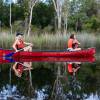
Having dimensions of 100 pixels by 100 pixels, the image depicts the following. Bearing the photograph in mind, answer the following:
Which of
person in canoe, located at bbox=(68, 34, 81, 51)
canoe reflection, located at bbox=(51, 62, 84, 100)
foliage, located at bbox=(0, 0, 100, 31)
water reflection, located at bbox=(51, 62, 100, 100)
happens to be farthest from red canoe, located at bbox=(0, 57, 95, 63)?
foliage, located at bbox=(0, 0, 100, 31)

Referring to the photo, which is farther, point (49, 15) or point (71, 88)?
point (49, 15)

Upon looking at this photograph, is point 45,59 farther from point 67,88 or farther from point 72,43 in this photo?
point 67,88

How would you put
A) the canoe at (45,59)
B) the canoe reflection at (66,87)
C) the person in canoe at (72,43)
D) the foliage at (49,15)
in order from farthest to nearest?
the foliage at (49,15)
the person in canoe at (72,43)
the canoe at (45,59)
the canoe reflection at (66,87)

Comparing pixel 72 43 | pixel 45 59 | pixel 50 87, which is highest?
Answer: pixel 50 87

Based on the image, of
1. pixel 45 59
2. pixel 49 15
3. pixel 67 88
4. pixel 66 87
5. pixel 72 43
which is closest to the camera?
pixel 67 88

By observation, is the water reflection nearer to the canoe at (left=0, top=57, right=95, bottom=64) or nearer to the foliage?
the canoe at (left=0, top=57, right=95, bottom=64)

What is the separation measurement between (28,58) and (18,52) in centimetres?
69

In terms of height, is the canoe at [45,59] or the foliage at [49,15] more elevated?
the foliage at [49,15]

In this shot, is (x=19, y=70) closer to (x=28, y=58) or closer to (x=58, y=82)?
(x=58, y=82)

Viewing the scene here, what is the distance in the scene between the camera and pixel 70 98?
974 centimetres

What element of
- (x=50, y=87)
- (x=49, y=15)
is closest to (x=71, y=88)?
(x=50, y=87)

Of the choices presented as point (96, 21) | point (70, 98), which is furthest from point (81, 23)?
point (70, 98)

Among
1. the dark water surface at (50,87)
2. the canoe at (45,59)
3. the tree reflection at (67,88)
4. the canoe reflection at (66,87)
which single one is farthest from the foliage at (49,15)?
the tree reflection at (67,88)

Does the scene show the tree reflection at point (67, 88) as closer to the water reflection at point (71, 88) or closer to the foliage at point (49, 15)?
the water reflection at point (71, 88)
